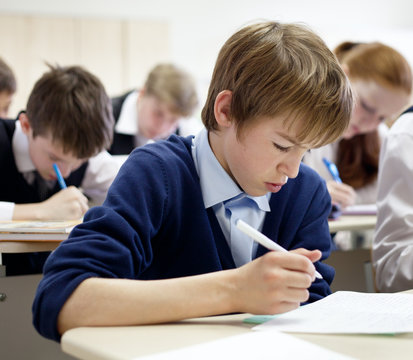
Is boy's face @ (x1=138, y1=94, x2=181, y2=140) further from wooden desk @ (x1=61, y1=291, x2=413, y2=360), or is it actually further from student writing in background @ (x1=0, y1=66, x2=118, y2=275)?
wooden desk @ (x1=61, y1=291, x2=413, y2=360)

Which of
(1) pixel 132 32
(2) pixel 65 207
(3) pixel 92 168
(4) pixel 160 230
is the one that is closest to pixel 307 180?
(4) pixel 160 230

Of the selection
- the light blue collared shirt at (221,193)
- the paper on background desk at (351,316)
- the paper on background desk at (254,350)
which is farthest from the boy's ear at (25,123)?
the paper on background desk at (254,350)

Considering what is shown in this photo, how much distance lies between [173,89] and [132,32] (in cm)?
285

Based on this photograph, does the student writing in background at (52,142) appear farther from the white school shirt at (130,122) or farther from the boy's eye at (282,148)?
the boy's eye at (282,148)

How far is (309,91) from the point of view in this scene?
3.47 ft

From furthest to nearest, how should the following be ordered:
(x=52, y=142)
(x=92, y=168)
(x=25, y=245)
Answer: (x=92, y=168) < (x=52, y=142) < (x=25, y=245)

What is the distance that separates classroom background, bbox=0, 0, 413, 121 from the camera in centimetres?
554

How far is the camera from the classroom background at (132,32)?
5543mm

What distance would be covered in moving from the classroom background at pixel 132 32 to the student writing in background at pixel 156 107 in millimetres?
1931

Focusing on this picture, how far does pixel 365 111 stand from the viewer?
8.34ft

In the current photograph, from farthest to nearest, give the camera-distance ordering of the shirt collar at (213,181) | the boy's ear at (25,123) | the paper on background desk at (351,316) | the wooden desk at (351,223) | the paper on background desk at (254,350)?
the boy's ear at (25,123), the wooden desk at (351,223), the shirt collar at (213,181), the paper on background desk at (351,316), the paper on background desk at (254,350)

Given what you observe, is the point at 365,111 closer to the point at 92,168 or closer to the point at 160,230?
the point at 92,168

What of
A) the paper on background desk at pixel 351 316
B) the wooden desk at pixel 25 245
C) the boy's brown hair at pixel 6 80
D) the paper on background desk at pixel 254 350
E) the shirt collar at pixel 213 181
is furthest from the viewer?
the boy's brown hair at pixel 6 80

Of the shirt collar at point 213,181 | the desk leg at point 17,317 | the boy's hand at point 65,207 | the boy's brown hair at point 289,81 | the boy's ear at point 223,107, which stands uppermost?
the boy's brown hair at point 289,81
